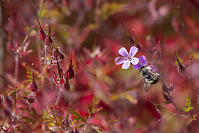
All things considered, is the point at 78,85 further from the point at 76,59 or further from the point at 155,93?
the point at 155,93

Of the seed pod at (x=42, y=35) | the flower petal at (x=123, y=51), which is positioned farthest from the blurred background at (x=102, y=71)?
the flower petal at (x=123, y=51)

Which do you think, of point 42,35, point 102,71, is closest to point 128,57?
point 42,35

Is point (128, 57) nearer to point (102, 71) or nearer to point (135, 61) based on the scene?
point (135, 61)

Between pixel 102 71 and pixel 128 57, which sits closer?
pixel 128 57

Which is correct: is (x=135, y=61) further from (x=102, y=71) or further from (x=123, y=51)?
(x=102, y=71)

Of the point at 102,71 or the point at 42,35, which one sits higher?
the point at 42,35

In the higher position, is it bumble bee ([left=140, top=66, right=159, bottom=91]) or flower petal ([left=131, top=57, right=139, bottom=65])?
flower petal ([left=131, top=57, right=139, bottom=65])

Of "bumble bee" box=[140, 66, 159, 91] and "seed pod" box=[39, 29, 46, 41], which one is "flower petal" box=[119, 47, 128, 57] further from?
"seed pod" box=[39, 29, 46, 41]

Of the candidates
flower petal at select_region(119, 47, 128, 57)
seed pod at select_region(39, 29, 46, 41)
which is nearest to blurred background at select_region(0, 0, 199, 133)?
seed pod at select_region(39, 29, 46, 41)

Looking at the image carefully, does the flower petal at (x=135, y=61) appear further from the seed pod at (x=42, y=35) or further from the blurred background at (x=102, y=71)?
the seed pod at (x=42, y=35)
